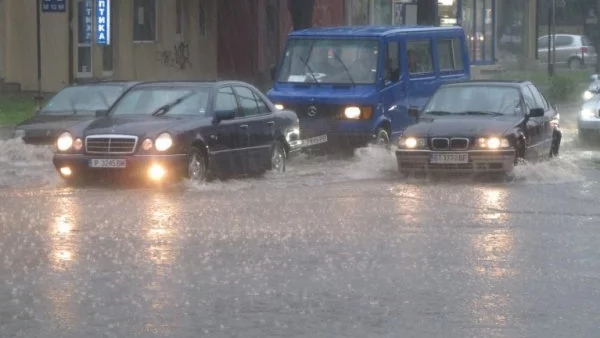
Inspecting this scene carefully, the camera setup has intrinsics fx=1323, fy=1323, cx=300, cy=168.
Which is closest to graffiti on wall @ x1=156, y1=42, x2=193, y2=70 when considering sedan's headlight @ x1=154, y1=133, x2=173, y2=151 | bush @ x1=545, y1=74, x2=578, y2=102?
bush @ x1=545, y1=74, x2=578, y2=102

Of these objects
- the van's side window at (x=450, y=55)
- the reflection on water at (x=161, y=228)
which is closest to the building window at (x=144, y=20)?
the van's side window at (x=450, y=55)

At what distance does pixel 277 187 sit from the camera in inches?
685

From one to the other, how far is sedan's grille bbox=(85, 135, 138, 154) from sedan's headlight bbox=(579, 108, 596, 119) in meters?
11.2

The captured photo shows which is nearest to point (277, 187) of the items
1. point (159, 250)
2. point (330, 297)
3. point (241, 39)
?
point (159, 250)

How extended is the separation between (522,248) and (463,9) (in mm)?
38824

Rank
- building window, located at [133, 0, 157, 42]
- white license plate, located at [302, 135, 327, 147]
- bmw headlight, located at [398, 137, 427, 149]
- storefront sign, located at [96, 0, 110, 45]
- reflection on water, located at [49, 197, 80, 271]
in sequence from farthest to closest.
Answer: building window, located at [133, 0, 157, 42] < storefront sign, located at [96, 0, 110, 45] < white license plate, located at [302, 135, 327, 147] < bmw headlight, located at [398, 137, 427, 149] < reflection on water, located at [49, 197, 80, 271]

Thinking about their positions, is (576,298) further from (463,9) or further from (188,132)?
(463,9)

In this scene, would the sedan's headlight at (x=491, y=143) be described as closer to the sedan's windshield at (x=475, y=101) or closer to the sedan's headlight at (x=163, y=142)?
the sedan's windshield at (x=475, y=101)

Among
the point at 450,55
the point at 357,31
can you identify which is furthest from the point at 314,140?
the point at 450,55

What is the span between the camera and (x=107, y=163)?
16.6m

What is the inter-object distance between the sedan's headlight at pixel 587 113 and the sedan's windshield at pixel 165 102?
31.3 ft

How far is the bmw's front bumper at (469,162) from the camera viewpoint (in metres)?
17.7

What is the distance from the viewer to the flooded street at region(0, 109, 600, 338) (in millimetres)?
8656

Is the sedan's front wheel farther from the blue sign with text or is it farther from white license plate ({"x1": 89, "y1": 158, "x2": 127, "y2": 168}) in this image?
the blue sign with text
